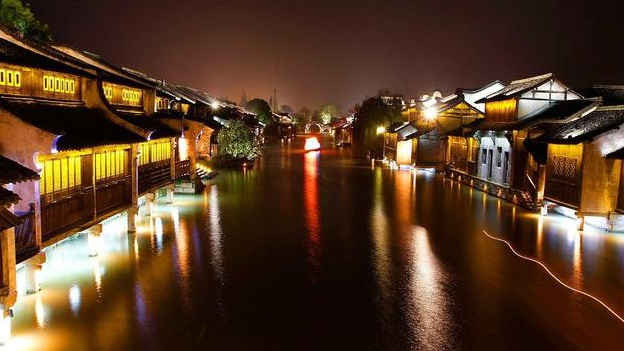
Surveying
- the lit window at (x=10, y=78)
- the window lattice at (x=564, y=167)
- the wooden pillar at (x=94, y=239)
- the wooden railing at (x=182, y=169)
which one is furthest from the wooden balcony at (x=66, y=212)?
the window lattice at (x=564, y=167)

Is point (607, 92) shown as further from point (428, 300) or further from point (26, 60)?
point (26, 60)

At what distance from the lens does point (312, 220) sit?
1003 inches

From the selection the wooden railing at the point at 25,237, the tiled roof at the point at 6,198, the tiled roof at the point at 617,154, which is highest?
the tiled roof at the point at 617,154

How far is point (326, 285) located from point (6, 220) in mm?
8483

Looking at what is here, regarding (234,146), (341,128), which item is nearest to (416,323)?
(234,146)

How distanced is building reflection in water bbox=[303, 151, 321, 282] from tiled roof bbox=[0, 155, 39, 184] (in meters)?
8.34

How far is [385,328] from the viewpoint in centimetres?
1230

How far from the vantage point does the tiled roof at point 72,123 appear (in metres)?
13.5

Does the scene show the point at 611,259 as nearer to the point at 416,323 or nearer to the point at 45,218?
the point at 416,323

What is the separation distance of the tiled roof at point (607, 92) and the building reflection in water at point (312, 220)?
1826cm

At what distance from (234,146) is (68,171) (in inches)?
1377

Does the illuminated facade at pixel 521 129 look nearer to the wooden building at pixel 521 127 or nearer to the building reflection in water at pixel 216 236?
the wooden building at pixel 521 127

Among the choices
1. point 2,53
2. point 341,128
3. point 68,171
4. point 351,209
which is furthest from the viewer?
point 341,128

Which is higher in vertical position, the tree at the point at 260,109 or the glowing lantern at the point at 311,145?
the tree at the point at 260,109
